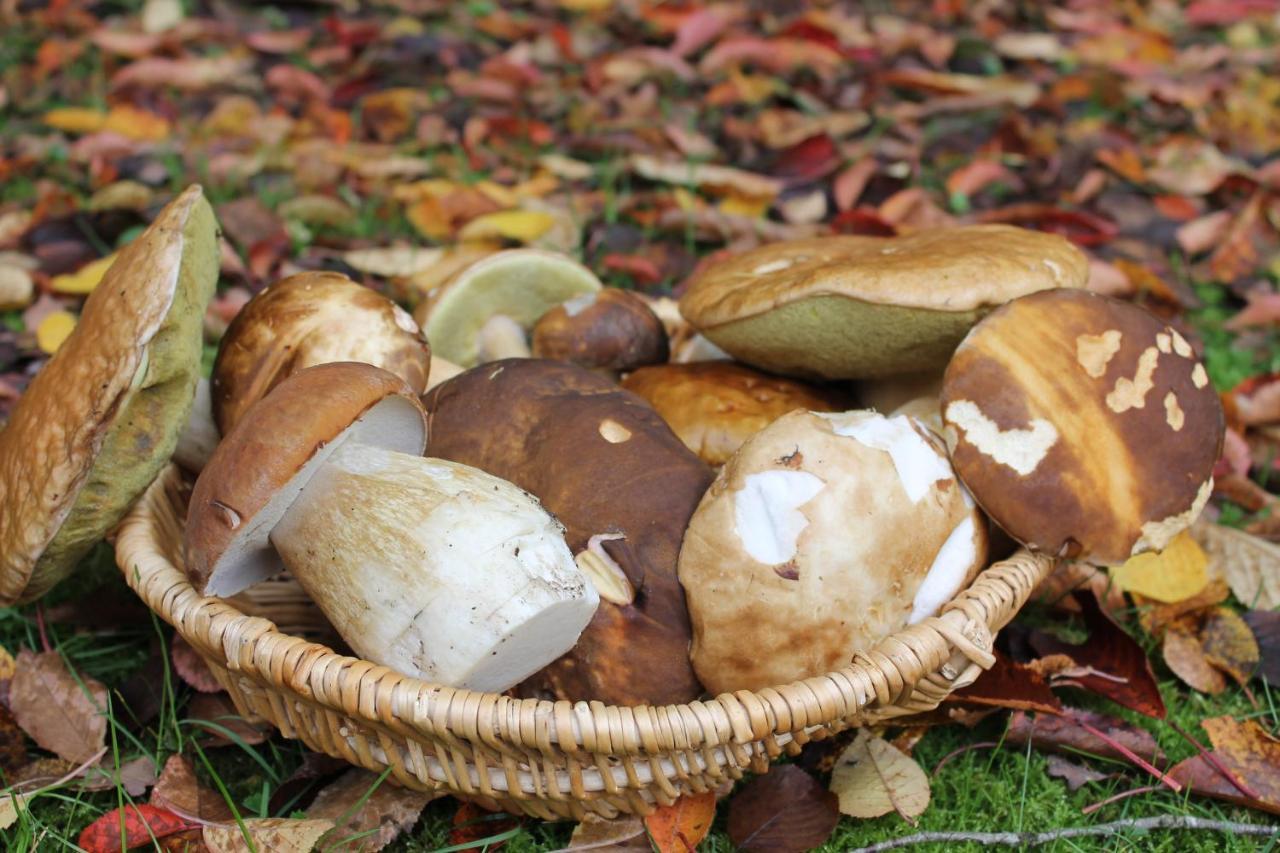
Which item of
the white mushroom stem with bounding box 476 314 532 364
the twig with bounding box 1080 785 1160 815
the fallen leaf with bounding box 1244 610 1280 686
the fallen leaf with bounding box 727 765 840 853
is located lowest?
the fallen leaf with bounding box 1244 610 1280 686

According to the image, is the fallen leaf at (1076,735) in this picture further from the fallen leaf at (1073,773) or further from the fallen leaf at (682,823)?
the fallen leaf at (682,823)

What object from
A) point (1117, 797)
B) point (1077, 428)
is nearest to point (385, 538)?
point (1077, 428)

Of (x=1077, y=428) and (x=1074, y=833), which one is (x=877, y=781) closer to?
(x=1074, y=833)

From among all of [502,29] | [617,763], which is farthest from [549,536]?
[502,29]

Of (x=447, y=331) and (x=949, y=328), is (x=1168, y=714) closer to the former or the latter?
(x=949, y=328)

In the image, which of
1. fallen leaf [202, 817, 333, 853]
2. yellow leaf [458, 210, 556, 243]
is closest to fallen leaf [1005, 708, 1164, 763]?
fallen leaf [202, 817, 333, 853]

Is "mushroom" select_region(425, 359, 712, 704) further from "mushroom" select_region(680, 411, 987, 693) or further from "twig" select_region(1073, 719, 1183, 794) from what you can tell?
"twig" select_region(1073, 719, 1183, 794)
